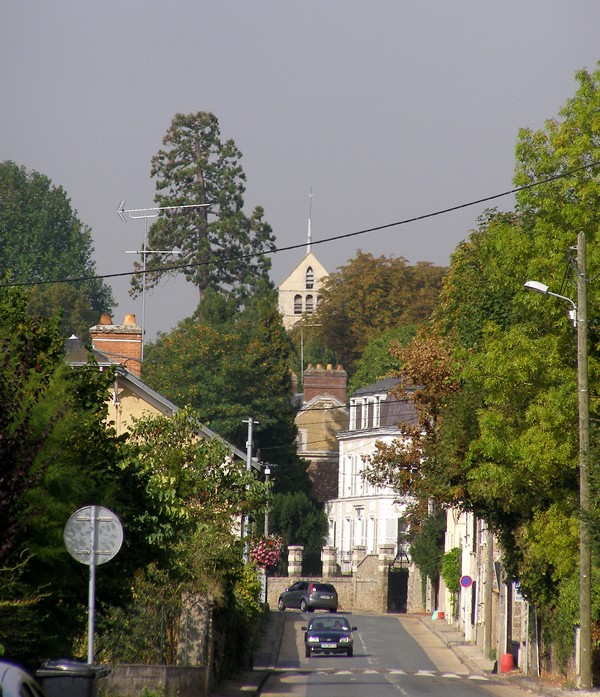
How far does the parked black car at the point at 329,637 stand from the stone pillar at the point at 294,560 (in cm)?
3139

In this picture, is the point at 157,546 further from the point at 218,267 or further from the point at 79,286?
the point at 79,286

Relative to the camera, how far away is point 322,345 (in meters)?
105

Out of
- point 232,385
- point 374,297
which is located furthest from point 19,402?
point 374,297

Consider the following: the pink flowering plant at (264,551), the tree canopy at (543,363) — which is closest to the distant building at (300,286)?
the pink flowering plant at (264,551)

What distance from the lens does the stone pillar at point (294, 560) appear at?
7288 centimetres

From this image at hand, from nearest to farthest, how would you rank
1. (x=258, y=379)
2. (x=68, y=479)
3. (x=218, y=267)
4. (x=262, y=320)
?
1. (x=68, y=479)
2. (x=258, y=379)
3. (x=262, y=320)
4. (x=218, y=267)

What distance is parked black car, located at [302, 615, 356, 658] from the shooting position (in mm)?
40781

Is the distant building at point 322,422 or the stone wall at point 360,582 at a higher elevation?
the distant building at point 322,422

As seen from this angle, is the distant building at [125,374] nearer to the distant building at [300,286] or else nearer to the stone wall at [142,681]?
the stone wall at [142,681]

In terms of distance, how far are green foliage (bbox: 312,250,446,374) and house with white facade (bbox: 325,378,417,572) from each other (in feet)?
41.8

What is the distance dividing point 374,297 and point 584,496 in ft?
236

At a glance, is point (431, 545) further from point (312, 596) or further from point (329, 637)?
point (329, 637)

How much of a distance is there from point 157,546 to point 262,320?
70.9 meters

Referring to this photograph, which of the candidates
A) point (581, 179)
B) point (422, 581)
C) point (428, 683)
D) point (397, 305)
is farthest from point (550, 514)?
point (397, 305)
